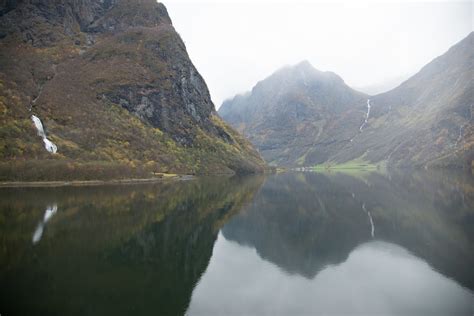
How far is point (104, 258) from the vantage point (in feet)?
97.4

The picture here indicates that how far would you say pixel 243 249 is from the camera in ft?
124

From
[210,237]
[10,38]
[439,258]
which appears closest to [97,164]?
[210,237]

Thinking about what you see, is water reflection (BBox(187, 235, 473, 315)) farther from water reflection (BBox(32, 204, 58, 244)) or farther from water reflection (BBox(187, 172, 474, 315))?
water reflection (BBox(32, 204, 58, 244))

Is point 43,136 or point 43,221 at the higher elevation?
point 43,136

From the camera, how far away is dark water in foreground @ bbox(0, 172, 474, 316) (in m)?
21.8

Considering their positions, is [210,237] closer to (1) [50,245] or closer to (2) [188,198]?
(1) [50,245]

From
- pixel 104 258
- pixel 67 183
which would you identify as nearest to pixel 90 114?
pixel 67 183

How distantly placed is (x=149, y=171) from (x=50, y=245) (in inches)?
3927

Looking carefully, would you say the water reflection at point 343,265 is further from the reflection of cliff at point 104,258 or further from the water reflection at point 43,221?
the water reflection at point 43,221

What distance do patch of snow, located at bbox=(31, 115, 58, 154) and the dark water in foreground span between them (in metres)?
62.7

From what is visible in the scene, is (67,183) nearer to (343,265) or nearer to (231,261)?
(231,261)

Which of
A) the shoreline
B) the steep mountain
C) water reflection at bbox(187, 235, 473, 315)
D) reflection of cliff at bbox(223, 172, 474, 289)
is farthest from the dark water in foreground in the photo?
the steep mountain

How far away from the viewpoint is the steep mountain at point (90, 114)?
111 meters

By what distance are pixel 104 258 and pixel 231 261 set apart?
1063 cm
